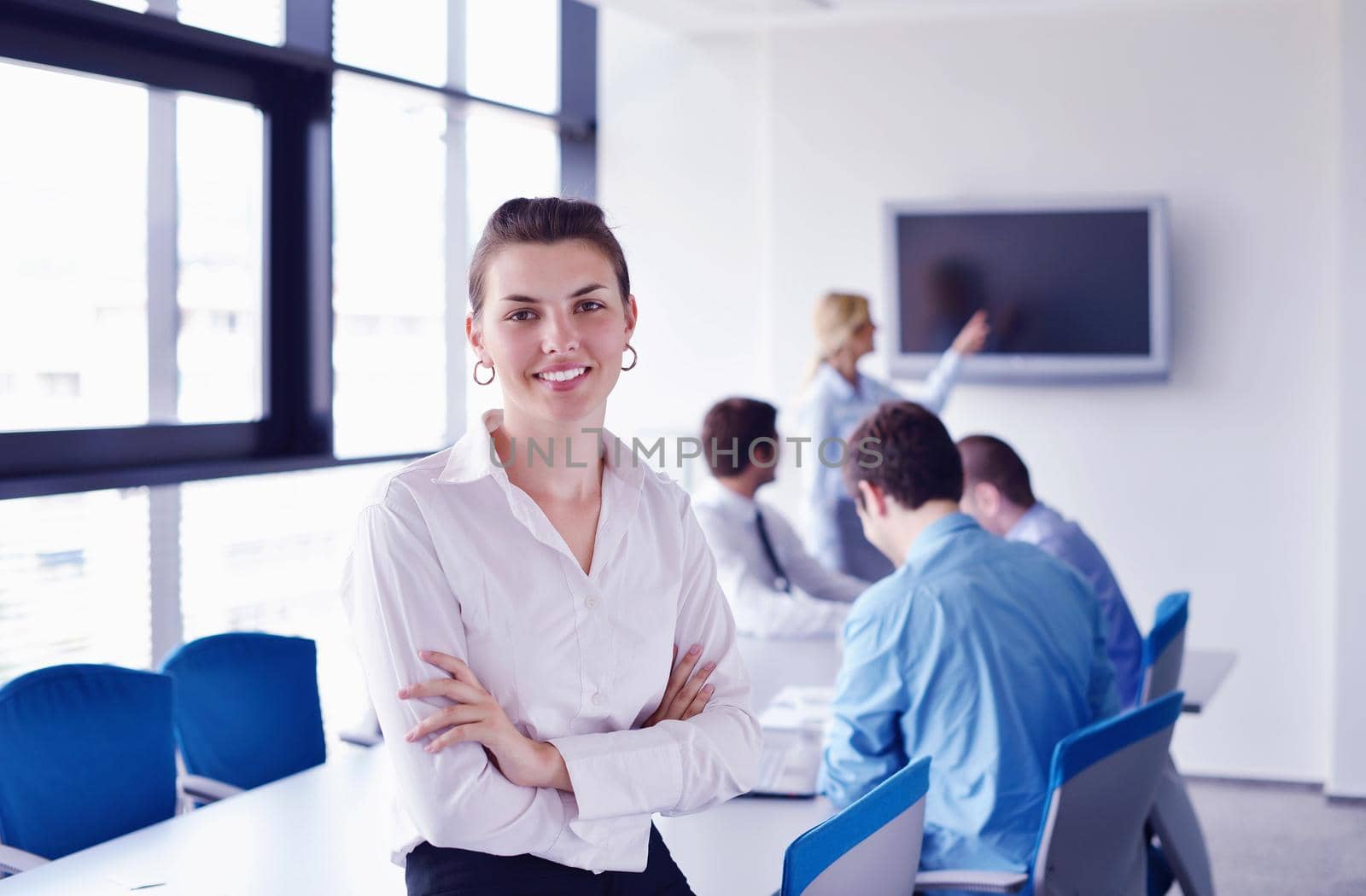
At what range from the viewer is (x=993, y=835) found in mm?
2330

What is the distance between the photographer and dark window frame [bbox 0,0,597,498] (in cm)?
372

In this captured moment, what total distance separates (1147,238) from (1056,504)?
1156 mm

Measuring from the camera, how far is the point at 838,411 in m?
5.15

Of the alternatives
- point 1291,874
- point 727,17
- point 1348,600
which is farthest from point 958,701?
point 727,17

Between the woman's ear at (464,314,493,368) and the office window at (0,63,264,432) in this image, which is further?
the office window at (0,63,264,432)

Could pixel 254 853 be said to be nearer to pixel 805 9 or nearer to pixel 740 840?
pixel 740 840

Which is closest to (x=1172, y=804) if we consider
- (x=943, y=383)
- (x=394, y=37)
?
(x=943, y=383)

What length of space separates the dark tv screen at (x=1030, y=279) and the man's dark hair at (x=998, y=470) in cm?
210

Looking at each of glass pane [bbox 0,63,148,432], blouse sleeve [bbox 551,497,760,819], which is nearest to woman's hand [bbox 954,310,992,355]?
glass pane [bbox 0,63,148,432]

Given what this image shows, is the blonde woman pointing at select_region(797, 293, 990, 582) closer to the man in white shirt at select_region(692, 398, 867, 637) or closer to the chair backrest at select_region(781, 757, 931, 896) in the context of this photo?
the man in white shirt at select_region(692, 398, 867, 637)

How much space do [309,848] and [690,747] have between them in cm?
82

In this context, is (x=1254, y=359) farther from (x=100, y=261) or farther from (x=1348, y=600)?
(x=100, y=261)

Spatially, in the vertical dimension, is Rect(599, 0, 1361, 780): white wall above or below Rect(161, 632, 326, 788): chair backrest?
above

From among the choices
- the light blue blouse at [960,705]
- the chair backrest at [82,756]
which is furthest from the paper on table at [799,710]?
the chair backrest at [82,756]
